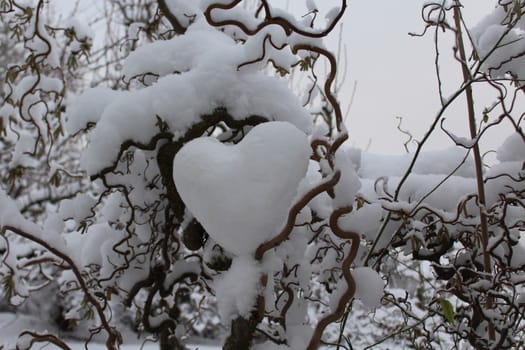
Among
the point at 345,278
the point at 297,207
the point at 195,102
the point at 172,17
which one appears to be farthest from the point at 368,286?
the point at 172,17

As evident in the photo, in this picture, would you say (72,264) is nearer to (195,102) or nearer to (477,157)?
(195,102)

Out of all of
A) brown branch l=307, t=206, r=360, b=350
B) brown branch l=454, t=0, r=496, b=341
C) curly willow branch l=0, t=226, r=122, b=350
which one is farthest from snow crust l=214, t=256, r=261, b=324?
brown branch l=454, t=0, r=496, b=341

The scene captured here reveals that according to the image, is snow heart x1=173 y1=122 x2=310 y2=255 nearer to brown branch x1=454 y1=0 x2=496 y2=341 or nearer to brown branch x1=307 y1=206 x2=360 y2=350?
brown branch x1=307 y1=206 x2=360 y2=350

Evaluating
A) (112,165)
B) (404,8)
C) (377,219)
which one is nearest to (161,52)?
(112,165)

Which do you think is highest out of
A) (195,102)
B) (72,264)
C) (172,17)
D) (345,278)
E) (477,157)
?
(172,17)

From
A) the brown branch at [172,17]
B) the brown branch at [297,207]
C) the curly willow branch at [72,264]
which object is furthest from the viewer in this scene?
the brown branch at [172,17]

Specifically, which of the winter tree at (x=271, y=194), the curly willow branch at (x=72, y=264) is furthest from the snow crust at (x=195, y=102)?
the curly willow branch at (x=72, y=264)

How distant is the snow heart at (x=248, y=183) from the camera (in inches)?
24.8

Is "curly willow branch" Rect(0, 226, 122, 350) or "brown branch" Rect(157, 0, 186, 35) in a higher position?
"brown branch" Rect(157, 0, 186, 35)

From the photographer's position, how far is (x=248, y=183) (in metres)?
0.63

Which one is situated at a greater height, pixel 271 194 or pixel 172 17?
pixel 172 17

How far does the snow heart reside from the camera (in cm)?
63

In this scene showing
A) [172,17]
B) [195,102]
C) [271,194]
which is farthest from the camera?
[172,17]

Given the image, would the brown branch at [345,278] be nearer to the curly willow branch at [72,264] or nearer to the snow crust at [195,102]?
the snow crust at [195,102]
